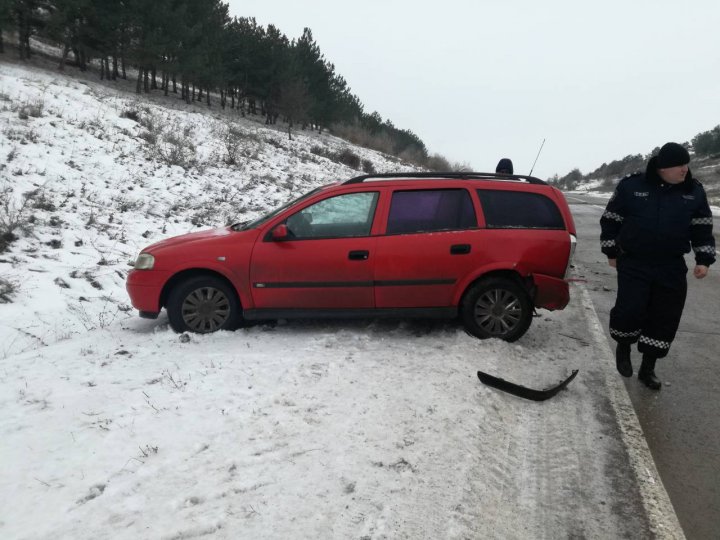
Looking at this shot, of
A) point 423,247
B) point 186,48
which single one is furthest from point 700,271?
point 186,48

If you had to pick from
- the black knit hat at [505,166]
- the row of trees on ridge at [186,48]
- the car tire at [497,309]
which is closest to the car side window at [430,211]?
the car tire at [497,309]

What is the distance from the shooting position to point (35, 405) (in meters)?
3.49

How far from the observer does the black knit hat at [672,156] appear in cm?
351

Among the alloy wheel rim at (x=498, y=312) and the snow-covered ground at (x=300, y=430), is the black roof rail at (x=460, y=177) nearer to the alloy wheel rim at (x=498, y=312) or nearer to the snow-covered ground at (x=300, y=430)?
the alloy wheel rim at (x=498, y=312)

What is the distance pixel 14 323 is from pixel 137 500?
3.78m

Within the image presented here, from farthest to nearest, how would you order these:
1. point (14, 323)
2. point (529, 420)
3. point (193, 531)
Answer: point (14, 323), point (529, 420), point (193, 531)

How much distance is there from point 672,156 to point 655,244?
67cm

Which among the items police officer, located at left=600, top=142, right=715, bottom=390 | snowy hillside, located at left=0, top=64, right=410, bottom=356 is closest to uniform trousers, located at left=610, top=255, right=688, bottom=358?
police officer, located at left=600, top=142, right=715, bottom=390

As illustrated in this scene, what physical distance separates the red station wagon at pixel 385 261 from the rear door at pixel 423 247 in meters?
0.01

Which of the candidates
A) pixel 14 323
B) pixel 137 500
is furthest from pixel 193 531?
pixel 14 323

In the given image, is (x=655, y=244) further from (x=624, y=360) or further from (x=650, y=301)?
(x=624, y=360)

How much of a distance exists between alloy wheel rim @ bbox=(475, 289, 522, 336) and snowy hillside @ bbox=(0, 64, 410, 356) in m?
4.17

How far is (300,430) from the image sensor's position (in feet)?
10.2

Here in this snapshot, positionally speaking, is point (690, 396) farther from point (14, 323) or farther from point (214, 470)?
point (14, 323)
